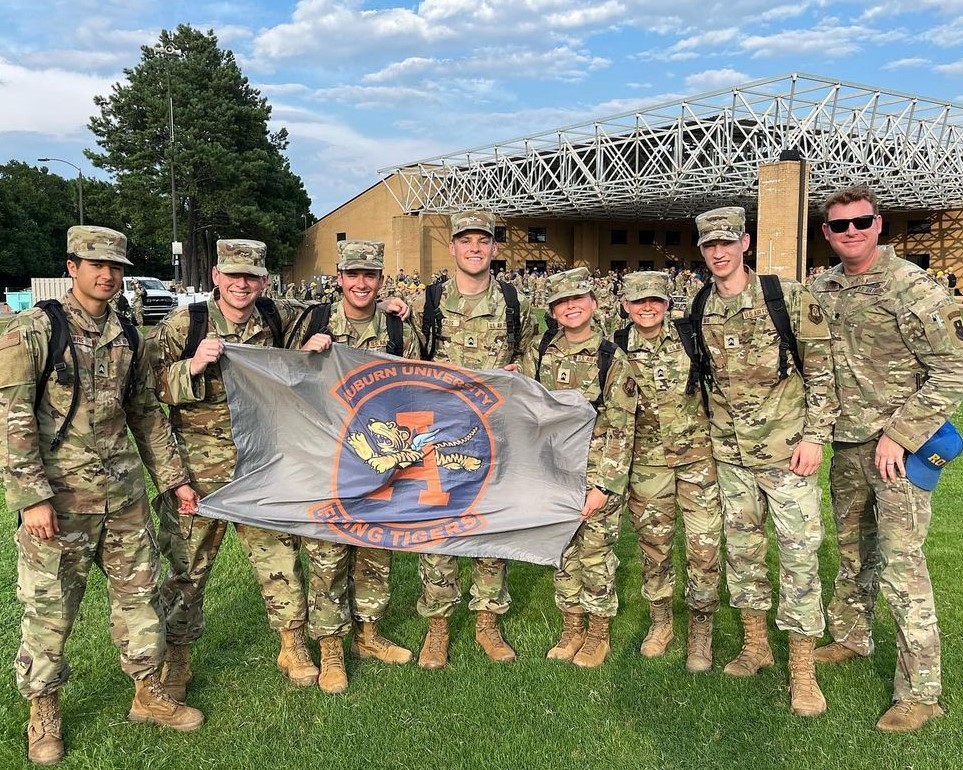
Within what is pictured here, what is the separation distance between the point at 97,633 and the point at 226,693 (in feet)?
4.16

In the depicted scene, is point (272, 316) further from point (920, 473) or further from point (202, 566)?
point (920, 473)

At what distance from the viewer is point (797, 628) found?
3.83 metres

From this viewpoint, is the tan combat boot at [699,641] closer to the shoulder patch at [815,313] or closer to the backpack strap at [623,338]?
the backpack strap at [623,338]

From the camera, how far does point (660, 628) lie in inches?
176

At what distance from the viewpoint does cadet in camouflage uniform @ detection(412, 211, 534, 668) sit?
13.9 feet

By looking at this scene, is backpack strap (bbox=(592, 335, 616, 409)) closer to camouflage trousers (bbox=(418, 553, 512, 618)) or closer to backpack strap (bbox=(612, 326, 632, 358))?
backpack strap (bbox=(612, 326, 632, 358))

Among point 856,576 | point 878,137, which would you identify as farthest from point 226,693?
point 878,137

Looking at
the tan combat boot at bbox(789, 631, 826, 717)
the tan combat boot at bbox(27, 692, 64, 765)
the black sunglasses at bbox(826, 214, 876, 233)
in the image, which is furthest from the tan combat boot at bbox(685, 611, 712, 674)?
the tan combat boot at bbox(27, 692, 64, 765)

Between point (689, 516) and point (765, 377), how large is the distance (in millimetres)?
931

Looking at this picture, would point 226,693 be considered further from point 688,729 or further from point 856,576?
point 856,576

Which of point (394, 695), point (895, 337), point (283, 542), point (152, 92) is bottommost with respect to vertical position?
point (394, 695)

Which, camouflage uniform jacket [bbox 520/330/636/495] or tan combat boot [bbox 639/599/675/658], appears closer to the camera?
camouflage uniform jacket [bbox 520/330/636/495]

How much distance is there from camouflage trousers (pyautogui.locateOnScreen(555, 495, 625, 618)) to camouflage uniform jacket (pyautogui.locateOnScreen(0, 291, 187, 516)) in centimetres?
230

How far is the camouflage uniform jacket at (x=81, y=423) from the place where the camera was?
318 cm
